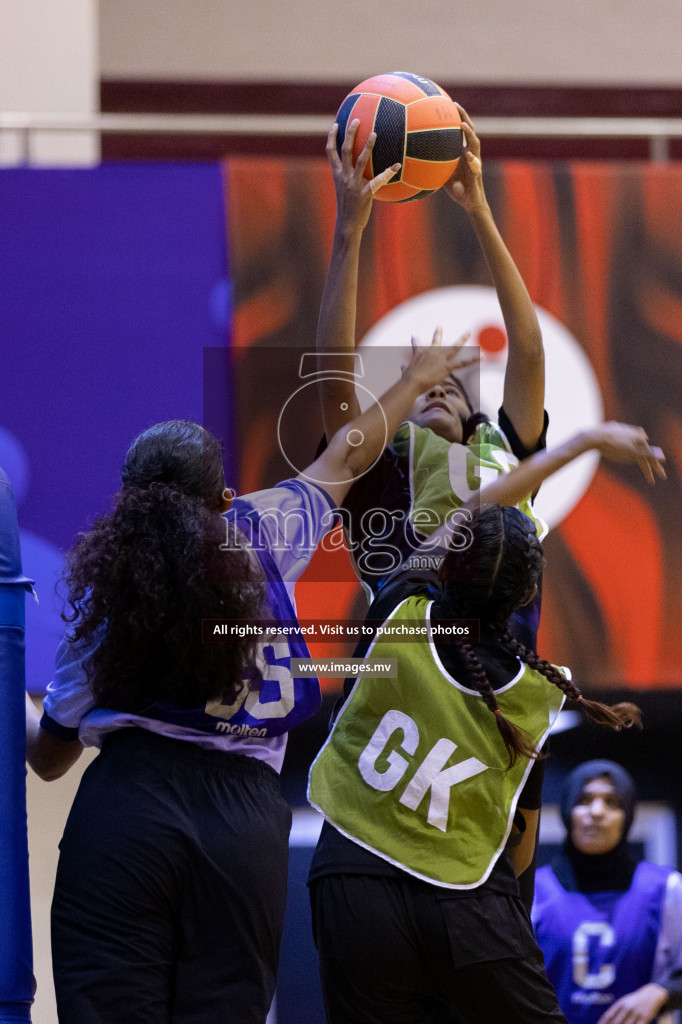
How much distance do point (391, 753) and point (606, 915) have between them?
4.99ft

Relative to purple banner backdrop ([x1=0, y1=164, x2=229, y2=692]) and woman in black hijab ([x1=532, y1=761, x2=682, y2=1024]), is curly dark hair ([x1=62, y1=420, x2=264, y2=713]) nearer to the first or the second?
purple banner backdrop ([x1=0, y1=164, x2=229, y2=692])

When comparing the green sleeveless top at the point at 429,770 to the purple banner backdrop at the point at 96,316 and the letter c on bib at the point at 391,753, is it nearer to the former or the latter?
the letter c on bib at the point at 391,753

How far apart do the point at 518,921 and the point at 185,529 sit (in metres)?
1.25

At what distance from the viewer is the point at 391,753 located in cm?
263

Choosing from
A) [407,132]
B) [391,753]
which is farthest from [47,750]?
[407,132]

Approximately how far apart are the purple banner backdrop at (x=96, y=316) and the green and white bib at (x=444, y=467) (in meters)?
1.09

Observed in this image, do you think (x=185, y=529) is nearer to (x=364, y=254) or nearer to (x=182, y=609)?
(x=182, y=609)

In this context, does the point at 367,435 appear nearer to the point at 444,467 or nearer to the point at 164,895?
the point at 444,467

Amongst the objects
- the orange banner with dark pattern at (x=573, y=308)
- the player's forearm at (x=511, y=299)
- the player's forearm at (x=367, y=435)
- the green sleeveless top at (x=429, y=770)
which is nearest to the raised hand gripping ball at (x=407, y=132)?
the player's forearm at (x=511, y=299)

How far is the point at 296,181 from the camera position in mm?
4020

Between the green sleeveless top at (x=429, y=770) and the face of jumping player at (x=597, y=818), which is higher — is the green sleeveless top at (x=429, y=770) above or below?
above

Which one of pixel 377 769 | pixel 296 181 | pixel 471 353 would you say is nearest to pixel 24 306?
pixel 296 181

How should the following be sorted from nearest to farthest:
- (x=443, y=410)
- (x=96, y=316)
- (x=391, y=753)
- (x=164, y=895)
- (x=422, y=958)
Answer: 1. (x=164, y=895)
2. (x=422, y=958)
3. (x=391, y=753)
4. (x=443, y=410)
5. (x=96, y=316)

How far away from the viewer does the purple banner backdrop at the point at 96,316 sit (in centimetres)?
396
